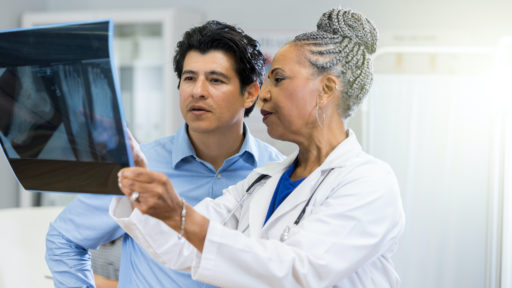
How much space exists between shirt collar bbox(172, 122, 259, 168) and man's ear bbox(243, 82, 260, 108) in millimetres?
99

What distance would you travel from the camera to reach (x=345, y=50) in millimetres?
1188

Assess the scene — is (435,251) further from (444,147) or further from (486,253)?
(444,147)

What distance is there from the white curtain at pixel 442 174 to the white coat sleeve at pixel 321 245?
4.30 feet

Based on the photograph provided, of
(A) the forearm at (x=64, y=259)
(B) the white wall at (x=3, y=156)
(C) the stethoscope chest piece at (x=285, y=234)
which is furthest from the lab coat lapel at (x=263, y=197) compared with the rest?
(B) the white wall at (x=3, y=156)

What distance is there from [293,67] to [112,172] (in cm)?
47

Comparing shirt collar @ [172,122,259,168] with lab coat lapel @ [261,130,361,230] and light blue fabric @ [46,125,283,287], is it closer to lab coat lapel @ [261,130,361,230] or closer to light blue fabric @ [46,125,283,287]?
light blue fabric @ [46,125,283,287]


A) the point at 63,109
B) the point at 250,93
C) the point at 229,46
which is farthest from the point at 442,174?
the point at 63,109

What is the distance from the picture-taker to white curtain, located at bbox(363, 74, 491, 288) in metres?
2.29

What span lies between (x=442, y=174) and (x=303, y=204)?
1357 millimetres

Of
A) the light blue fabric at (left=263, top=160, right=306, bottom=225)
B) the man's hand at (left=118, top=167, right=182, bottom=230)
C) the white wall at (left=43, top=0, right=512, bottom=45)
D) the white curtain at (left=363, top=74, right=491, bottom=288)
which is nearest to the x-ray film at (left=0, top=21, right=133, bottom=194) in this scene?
the man's hand at (left=118, top=167, right=182, bottom=230)

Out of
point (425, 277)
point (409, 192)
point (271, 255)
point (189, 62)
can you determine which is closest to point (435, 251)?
point (425, 277)

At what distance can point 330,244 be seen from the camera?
0.97 metres

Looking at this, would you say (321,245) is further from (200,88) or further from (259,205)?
(200,88)

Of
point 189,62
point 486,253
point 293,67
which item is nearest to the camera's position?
point 293,67
